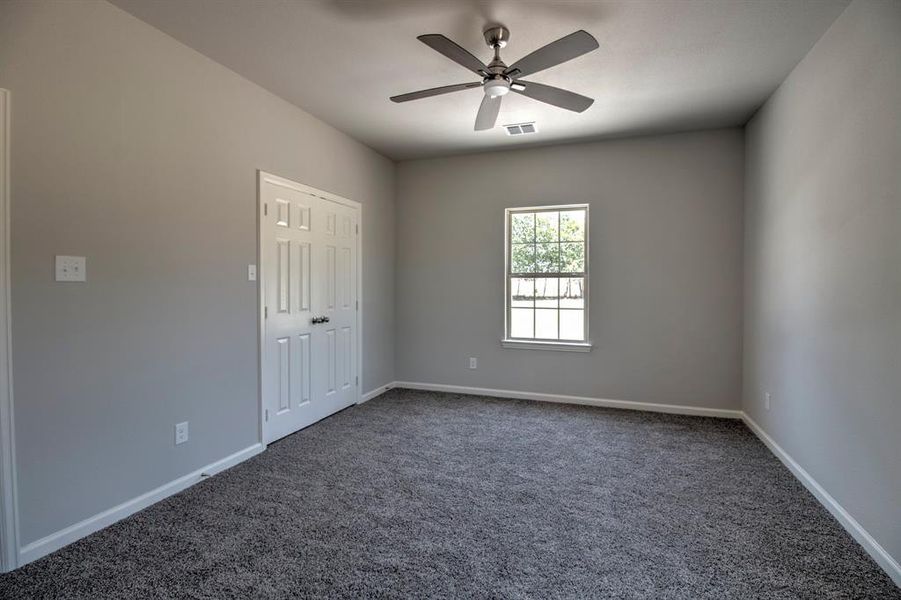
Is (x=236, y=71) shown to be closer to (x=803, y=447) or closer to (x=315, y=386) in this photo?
(x=315, y=386)

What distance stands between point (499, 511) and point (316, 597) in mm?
1042

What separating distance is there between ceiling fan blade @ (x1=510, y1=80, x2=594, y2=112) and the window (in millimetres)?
1969

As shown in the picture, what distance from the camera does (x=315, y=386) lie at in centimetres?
398

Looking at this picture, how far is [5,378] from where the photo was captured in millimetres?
1941

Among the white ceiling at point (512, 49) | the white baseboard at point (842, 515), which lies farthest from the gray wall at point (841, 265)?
the white ceiling at point (512, 49)

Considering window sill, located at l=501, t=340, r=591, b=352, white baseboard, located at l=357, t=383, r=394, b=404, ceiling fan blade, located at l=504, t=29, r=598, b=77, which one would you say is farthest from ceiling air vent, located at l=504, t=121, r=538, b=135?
white baseboard, located at l=357, t=383, r=394, b=404

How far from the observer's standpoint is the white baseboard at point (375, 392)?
4.70 meters

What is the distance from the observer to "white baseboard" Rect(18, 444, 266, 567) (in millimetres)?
2039

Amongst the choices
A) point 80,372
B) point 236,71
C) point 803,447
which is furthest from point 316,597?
point 236,71

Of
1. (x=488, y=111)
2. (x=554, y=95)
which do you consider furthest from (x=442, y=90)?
(x=554, y=95)

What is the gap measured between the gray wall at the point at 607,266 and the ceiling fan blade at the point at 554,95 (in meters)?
1.92

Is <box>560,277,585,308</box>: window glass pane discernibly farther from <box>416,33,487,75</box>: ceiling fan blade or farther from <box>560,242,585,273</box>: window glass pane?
<box>416,33,487,75</box>: ceiling fan blade

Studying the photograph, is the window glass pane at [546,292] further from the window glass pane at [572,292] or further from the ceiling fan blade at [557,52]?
the ceiling fan blade at [557,52]

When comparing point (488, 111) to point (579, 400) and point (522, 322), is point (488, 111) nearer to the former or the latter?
point (522, 322)
